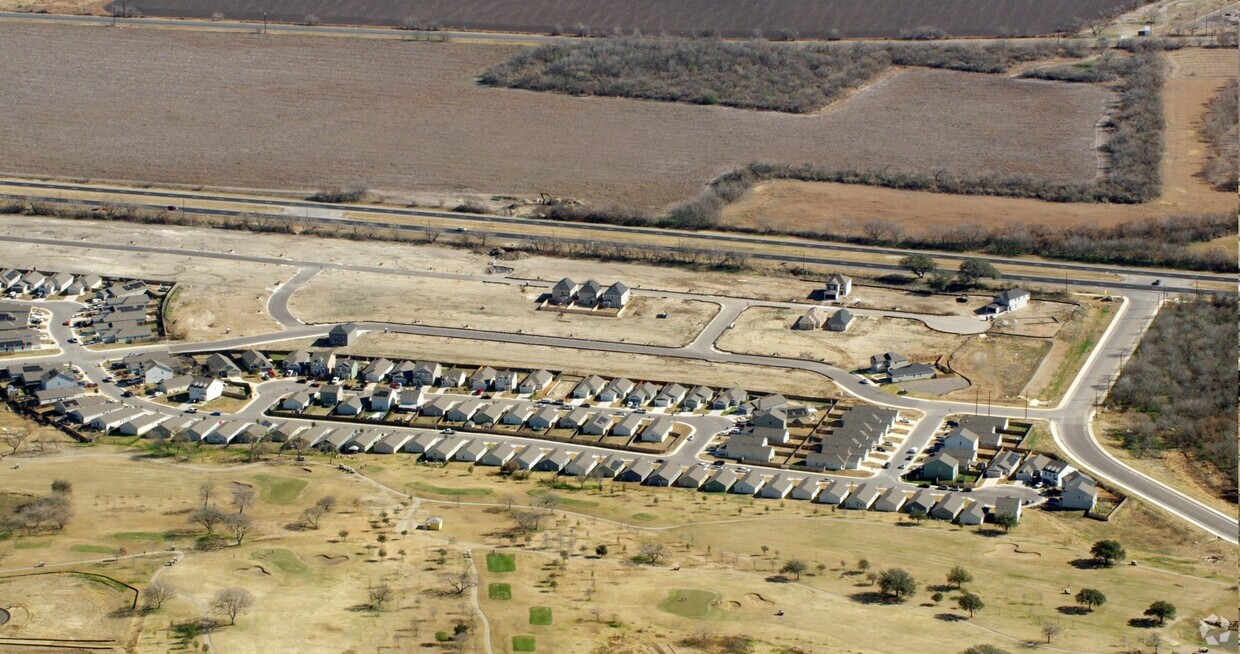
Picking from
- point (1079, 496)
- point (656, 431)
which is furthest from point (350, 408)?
point (1079, 496)

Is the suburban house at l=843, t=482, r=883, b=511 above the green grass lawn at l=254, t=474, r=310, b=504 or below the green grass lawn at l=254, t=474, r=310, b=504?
above

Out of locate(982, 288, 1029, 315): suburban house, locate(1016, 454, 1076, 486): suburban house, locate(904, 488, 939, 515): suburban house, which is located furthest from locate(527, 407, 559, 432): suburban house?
locate(982, 288, 1029, 315): suburban house

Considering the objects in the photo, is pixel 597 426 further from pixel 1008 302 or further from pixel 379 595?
pixel 1008 302

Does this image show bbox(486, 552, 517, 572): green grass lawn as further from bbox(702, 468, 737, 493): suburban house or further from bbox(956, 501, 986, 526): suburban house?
bbox(956, 501, 986, 526): suburban house

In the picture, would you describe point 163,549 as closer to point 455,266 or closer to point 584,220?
point 455,266

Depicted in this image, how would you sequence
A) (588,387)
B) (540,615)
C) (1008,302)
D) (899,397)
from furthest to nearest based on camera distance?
(1008,302), (588,387), (899,397), (540,615)

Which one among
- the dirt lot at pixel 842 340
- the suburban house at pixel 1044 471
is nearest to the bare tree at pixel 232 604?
the suburban house at pixel 1044 471

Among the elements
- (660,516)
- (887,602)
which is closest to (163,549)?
(660,516)
